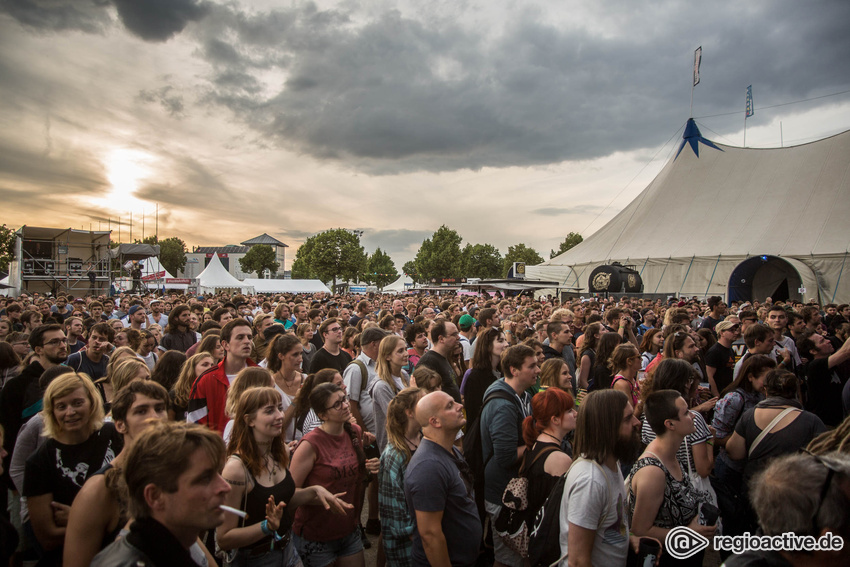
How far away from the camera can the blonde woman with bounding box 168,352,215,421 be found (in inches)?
168

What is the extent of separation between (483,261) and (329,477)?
83991 millimetres

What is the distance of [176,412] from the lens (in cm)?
427

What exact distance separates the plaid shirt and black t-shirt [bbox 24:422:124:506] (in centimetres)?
169

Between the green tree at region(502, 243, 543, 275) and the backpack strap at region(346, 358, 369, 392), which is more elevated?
the green tree at region(502, 243, 543, 275)

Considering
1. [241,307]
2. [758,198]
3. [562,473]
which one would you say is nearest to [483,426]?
[562,473]

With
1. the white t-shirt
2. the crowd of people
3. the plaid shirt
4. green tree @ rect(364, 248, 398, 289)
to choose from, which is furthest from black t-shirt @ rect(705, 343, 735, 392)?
green tree @ rect(364, 248, 398, 289)

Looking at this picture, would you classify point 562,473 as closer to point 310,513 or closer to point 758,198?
point 310,513

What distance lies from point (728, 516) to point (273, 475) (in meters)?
3.51

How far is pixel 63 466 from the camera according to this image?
8.33 feet

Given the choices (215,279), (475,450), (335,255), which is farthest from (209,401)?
(335,255)

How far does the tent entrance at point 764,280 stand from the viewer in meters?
24.8

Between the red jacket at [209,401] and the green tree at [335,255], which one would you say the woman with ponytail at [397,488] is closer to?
the red jacket at [209,401]

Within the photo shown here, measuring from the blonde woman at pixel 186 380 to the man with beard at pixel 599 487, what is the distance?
3.41 meters

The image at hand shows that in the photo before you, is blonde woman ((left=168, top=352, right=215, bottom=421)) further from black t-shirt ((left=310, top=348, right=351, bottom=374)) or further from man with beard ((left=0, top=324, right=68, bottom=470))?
black t-shirt ((left=310, top=348, right=351, bottom=374))
